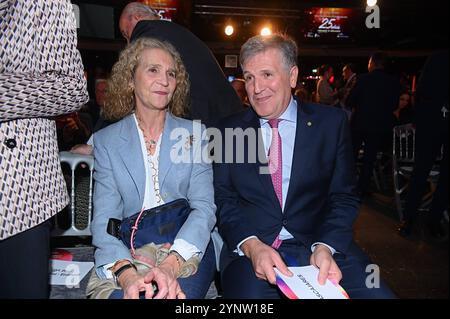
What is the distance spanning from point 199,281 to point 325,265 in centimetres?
54

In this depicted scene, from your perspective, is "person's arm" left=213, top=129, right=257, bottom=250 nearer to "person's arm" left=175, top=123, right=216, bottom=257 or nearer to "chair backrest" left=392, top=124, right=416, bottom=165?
"person's arm" left=175, top=123, right=216, bottom=257

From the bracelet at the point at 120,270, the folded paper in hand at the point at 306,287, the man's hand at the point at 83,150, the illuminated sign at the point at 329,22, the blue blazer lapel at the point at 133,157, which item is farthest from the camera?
the illuminated sign at the point at 329,22

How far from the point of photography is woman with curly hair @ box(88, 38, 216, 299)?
1616mm

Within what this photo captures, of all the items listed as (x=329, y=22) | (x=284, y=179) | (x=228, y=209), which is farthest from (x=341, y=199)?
(x=329, y=22)

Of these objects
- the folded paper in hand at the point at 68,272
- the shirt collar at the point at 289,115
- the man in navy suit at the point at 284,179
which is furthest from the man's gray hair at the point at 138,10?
the folded paper in hand at the point at 68,272

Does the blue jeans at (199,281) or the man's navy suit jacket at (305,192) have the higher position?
the man's navy suit jacket at (305,192)

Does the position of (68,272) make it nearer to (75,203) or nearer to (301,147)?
(75,203)

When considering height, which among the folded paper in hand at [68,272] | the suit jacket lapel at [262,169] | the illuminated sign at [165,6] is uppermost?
the illuminated sign at [165,6]

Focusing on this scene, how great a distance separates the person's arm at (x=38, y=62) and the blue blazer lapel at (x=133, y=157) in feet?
1.85

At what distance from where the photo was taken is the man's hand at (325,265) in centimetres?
159

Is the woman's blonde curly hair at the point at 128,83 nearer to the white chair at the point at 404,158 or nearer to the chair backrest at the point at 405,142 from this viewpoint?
the white chair at the point at 404,158

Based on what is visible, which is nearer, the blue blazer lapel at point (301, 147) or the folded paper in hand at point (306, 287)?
the folded paper in hand at point (306, 287)

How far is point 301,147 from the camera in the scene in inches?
76.2
